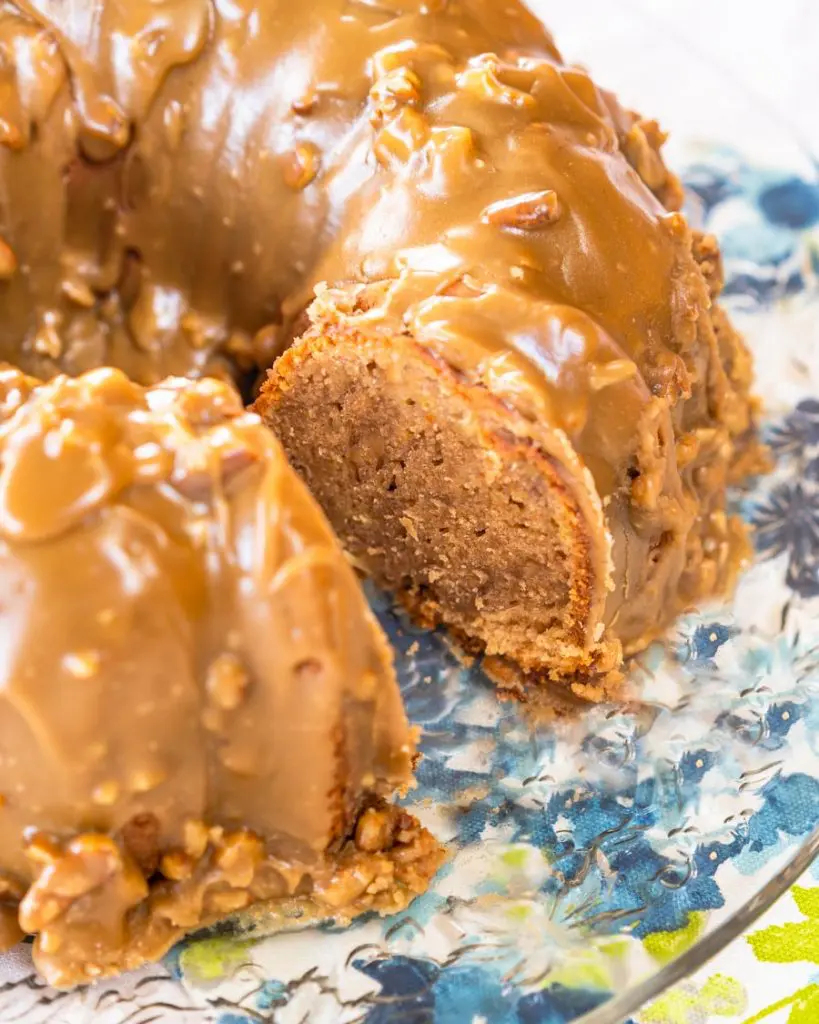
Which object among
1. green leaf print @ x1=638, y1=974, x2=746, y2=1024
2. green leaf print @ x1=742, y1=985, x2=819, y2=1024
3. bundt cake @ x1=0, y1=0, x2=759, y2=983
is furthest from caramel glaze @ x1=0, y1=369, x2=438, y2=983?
green leaf print @ x1=742, y1=985, x2=819, y2=1024

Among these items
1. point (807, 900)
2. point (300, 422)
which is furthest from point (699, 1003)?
Answer: point (300, 422)

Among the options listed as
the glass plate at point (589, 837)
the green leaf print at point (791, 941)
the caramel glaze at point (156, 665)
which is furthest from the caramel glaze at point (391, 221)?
the green leaf print at point (791, 941)

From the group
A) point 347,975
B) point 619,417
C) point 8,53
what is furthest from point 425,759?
point 8,53

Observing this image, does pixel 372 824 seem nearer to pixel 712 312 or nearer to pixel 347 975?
pixel 347 975

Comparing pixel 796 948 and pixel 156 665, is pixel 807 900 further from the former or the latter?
pixel 156 665

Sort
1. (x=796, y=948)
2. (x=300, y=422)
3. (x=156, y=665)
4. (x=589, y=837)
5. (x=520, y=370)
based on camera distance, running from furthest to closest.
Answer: (x=300, y=422), (x=796, y=948), (x=589, y=837), (x=520, y=370), (x=156, y=665)
